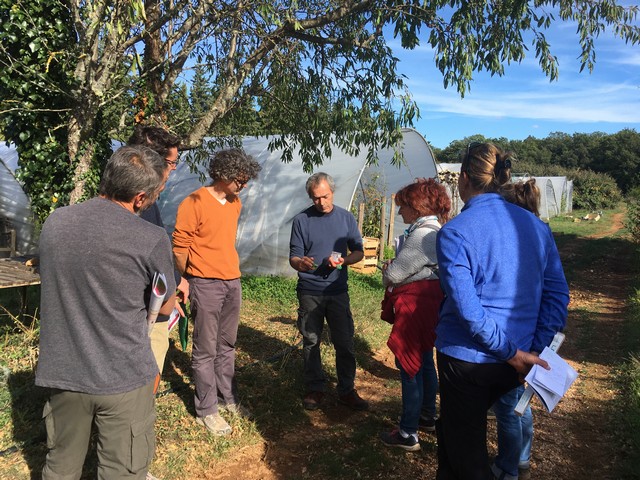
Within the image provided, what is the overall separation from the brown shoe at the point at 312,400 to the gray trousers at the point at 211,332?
2.48 feet

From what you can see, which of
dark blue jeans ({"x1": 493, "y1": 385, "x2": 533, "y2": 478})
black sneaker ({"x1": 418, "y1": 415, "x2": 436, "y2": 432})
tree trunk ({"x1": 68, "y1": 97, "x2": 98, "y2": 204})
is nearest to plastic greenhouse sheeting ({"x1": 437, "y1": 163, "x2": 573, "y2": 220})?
tree trunk ({"x1": 68, "y1": 97, "x2": 98, "y2": 204})

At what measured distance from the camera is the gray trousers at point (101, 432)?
6.70 feet

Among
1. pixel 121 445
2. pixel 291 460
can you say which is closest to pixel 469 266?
pixel 121 445

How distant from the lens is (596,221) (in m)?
26.9

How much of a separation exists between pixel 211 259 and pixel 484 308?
83.9 inches

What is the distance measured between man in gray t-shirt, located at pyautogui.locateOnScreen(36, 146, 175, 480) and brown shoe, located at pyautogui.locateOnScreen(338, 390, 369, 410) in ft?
7.63

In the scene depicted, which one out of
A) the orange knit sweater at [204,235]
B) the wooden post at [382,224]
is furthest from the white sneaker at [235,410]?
the wooden post at [382,224]

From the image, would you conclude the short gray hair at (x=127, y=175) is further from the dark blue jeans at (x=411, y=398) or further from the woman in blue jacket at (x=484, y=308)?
the dark blue jeans at (x=411, y=398)

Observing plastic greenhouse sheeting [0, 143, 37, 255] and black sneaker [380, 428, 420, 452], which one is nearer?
black sneaker [380, 428, 420, 452]

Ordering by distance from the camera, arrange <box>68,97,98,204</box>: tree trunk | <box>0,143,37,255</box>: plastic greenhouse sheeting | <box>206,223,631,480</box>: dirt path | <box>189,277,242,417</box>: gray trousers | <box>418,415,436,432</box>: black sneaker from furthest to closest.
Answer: <box>0,143,37,255</box>: plastic greenhouse sheeting → <box>68,97,98,204</box>: tree trunk → <box>418,415,436,432</box>: black sneaker → <box>189,277,242,417</box>: gray trousers → <box>206,223,631,480</box>: dirt path

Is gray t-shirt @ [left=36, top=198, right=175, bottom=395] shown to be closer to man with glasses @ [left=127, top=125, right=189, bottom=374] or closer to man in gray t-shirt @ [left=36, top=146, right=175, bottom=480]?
man in gray t-shirt @ [left=36, top=146, right=175, bottom=480]

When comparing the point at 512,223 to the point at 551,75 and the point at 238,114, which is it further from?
the point at 238,114

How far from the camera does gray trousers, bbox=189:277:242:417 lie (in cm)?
362

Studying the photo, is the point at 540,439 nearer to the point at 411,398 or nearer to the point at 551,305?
the point at 411,398
